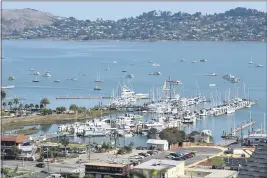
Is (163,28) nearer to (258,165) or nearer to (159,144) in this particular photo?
(159,144)

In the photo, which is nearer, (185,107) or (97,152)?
(97,152)

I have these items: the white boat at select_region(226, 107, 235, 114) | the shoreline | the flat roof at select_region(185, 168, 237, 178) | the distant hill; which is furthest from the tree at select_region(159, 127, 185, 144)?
the distant hill

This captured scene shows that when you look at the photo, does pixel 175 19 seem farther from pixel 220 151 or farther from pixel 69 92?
pixel 220 151

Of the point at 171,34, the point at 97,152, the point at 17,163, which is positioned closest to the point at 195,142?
the point at 97,152

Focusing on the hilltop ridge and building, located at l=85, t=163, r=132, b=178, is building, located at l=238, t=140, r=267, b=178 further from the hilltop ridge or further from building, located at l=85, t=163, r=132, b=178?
the hilltop ridge

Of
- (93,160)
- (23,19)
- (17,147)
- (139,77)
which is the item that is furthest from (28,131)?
(23,19)

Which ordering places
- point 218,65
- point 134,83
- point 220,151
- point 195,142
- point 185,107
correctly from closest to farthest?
point 220,151
point 195,142
point 185,107
point 134,83
point 218,65
